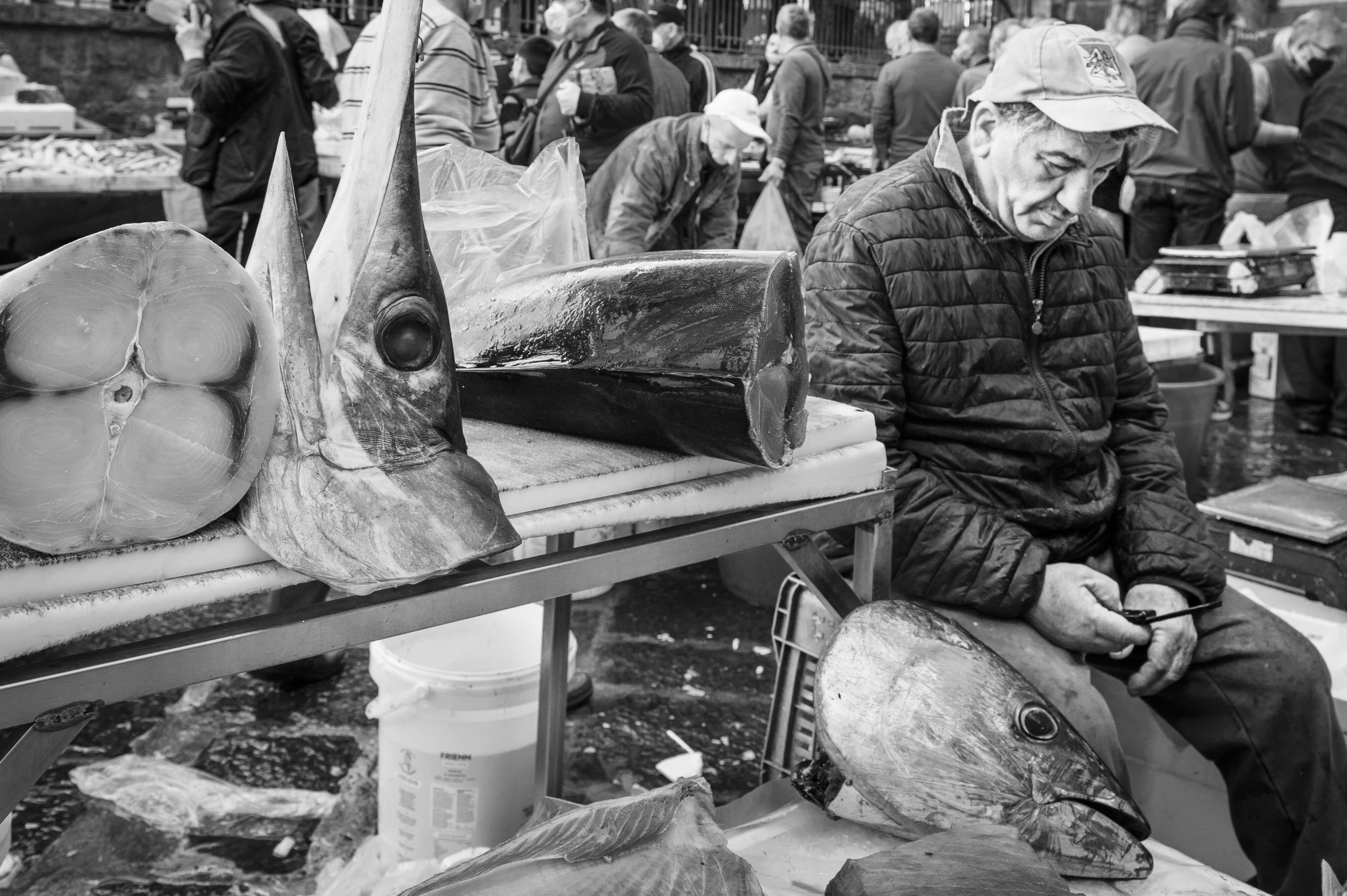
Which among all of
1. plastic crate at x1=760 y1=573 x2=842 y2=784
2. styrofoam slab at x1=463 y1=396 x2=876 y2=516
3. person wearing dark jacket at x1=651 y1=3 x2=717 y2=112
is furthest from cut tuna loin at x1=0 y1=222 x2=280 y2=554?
person wearing dark jacket at x1=651 y1=3 x2=717 y2=112

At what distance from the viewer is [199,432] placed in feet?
3.71

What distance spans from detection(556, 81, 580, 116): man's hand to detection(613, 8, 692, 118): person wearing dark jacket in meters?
0.93

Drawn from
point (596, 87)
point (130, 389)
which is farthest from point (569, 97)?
point (130, 389)

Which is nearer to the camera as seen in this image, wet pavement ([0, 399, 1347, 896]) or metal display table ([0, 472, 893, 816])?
metal display table ([0, 472, 893, 816])

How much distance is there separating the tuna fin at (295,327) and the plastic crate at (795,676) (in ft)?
3.87

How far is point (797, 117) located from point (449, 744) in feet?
19.8

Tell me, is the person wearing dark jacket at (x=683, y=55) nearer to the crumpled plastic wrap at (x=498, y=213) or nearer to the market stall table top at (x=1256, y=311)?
the market stall table top at (x=1256, y=311)

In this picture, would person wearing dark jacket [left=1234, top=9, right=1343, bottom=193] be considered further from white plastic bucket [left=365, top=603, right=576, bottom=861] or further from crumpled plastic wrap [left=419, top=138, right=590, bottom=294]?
white plastic bucket [left=365, top=603, right=576, bottom=861]

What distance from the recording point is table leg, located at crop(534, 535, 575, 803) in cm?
222

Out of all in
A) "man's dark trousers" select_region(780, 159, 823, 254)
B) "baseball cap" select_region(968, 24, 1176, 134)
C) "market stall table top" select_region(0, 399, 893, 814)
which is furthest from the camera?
"man's dark trousers" select_region(780, 159, 823, 254)

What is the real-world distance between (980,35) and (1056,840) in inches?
325

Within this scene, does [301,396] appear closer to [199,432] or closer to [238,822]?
[199,432]

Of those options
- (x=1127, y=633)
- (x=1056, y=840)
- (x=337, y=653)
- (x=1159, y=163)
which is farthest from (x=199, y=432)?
(x=1159, y=163)

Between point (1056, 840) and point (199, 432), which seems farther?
point (1056, 840)
